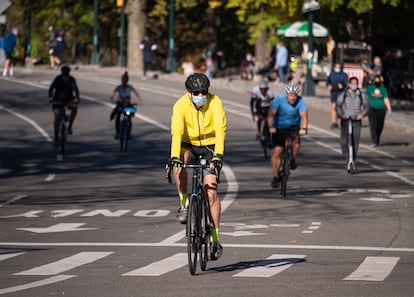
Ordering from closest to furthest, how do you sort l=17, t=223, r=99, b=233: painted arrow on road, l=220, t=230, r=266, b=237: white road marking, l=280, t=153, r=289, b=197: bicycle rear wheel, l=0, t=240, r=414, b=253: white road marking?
l=0, t=240, r=414, b=253: white road marking → l=220, t=230, r=266, b=237: white road marking → l=17, t=223, r=99, b=233: painted arrow on road → l=280, t=153, r=289, b=197: bicycle rear wheel

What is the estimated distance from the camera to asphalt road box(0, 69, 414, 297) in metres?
12.0

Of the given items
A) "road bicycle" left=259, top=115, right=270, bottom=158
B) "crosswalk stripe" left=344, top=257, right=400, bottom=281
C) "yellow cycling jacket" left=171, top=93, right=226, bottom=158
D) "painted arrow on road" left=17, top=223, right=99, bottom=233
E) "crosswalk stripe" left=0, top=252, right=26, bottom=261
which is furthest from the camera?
"road bicycle" left=259, top=115, right=270, bottom=158

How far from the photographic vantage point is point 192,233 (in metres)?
12.3

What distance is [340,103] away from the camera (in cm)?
2700

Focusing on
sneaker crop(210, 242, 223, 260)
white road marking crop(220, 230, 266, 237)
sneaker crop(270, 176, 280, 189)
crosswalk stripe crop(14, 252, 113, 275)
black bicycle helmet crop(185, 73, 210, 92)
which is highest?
black bicycle helmet crop(185, 73, 210, 92)

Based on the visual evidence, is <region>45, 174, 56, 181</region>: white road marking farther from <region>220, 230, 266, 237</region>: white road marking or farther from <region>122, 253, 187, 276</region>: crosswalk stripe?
<region>122, 253, 187, 276</region>: crosswalk stripe

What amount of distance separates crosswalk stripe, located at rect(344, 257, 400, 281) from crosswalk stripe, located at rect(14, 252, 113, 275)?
101 inches

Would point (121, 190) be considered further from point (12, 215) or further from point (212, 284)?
point (212, 284)

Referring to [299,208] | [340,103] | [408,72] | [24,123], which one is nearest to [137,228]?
[299,208]

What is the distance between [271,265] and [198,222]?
1.09m

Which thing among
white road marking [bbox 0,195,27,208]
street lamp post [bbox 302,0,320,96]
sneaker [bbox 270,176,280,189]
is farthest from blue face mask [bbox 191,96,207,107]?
street lamp post [bbox 302,0,320,96]

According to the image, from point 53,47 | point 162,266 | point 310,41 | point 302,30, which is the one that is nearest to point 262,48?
point 53,47

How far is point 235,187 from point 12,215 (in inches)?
216

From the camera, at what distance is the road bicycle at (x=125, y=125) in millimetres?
31562
